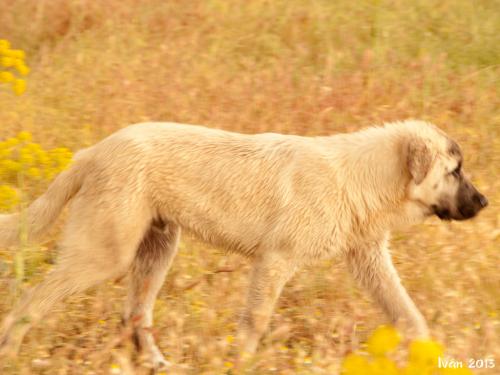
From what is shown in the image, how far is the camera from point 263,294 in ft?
17.0

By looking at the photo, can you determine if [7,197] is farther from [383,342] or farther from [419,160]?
[383,342]

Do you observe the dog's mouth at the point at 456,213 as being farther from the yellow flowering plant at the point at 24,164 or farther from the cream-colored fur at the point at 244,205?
the yellow flowering plant at the point at 24,164

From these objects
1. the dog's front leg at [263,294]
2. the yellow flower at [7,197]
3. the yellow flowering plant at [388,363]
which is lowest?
the dog's front leg at [263,294]

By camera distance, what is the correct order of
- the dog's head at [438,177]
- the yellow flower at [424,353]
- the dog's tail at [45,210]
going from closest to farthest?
the yellow flower at [424,353] < the dog's tail at [45,210] < the dog's head at [438,177]

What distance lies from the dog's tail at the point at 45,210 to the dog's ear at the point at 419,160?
2.04 meters

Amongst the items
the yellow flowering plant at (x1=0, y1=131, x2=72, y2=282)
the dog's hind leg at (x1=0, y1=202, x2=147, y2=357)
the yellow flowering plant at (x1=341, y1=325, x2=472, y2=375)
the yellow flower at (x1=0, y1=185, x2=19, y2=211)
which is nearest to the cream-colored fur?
the dog's hind leg at (x1=0, y1=202, x2=147, y2=357)

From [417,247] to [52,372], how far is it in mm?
3287

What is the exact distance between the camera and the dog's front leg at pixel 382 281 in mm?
5547

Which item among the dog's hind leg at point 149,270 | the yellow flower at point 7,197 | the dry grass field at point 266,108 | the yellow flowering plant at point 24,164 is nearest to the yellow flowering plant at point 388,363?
the dry grass field at point 266,108

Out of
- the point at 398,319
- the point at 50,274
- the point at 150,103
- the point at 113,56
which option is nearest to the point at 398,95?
the point at 150,103

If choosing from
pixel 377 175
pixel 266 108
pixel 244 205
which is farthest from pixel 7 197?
pixel 266 108

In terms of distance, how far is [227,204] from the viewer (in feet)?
17.9

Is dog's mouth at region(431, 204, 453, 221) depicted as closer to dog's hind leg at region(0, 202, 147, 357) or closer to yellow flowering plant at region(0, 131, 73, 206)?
dog's hind leg at region(0, 202, 147, 357)

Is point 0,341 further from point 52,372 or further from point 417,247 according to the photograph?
point 417,247
